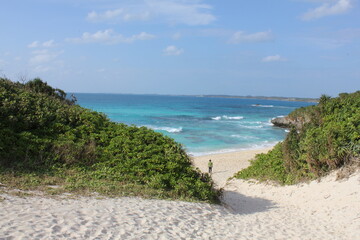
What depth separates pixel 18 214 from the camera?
6746 millimetres

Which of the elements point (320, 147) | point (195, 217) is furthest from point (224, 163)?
point (195, 217)

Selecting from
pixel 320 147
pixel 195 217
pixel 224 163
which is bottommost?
pixel 224 163

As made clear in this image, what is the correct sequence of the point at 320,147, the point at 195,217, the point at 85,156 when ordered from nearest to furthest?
1. the point at 195,217
2. the point at 85,156
3. the point at 320,147

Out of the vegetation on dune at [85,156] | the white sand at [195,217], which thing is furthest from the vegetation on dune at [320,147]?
the vegetation on dune at [85,156]

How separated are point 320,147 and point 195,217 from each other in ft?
24.4

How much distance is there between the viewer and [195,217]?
8672 millimetres

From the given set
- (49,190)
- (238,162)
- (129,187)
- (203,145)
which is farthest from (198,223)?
(203,145)

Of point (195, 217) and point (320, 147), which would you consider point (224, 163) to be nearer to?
point (320, 147)

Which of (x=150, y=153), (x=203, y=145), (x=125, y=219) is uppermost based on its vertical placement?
(x=150, y=153)

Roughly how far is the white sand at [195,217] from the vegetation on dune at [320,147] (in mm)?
780

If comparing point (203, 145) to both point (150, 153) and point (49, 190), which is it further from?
point (49, 190)

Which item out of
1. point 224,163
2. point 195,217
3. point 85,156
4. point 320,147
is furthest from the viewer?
point 224,163

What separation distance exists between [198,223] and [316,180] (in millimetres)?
7386

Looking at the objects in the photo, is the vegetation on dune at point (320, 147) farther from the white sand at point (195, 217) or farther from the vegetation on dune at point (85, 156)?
the vegetation on dune at point (85, 156)
